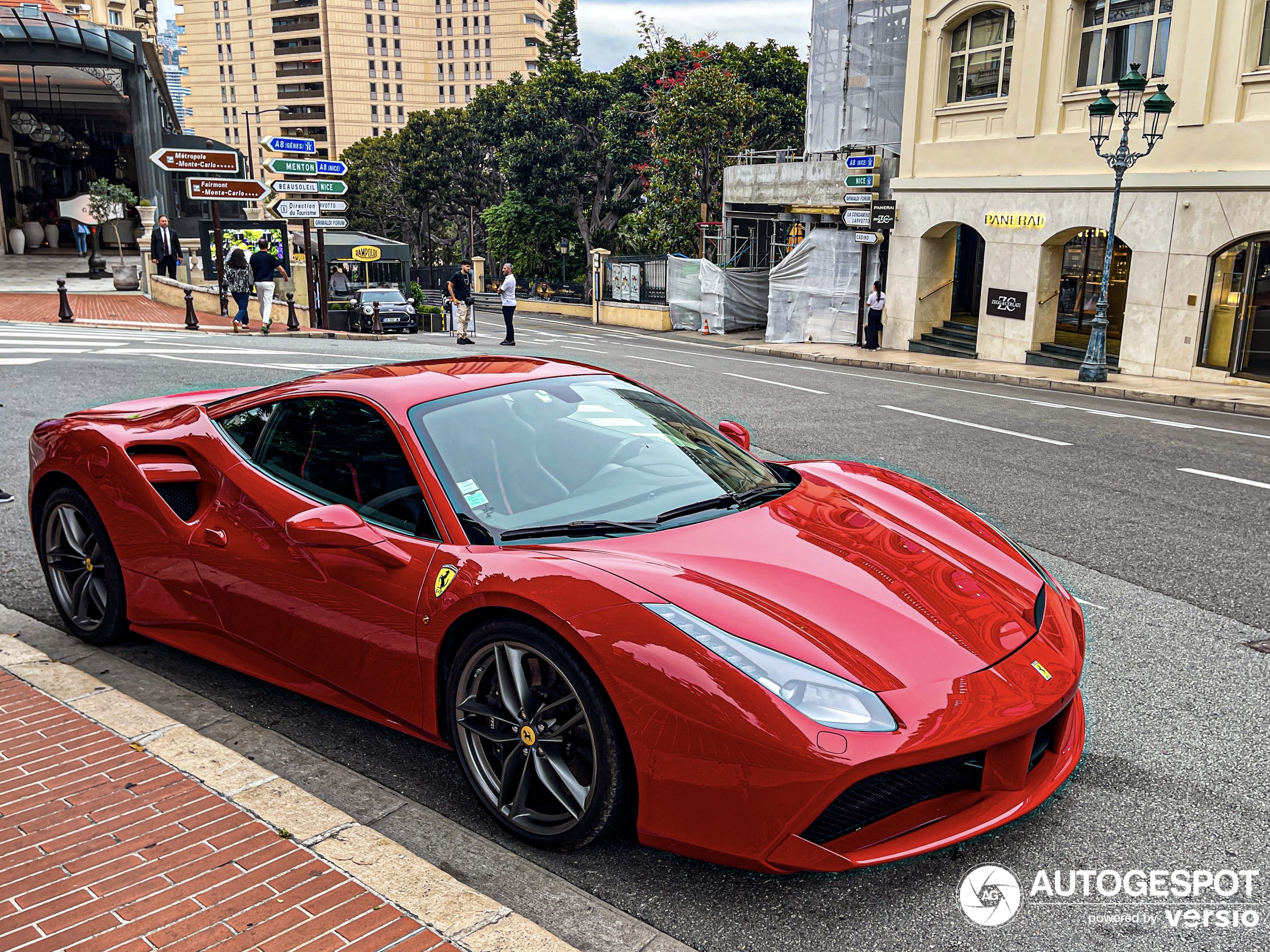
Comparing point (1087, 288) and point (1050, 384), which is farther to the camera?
point (1087, 288)

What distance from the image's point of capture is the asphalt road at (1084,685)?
286 centimetres

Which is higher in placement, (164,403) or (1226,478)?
(164,403)

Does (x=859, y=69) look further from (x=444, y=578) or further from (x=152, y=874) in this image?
(x=152, y=874)

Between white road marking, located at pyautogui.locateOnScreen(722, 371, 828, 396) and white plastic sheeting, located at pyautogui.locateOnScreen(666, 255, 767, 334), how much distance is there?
1874 centimetres

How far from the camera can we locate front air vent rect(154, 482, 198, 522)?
4.30 meters

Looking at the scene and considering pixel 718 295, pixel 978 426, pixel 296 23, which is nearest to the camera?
pixel 978 426

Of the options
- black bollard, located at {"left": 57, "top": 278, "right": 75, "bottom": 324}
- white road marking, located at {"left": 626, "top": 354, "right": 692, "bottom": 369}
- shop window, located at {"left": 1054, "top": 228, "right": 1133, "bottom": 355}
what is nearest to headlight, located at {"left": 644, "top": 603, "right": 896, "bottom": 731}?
white road marking, located at {"left": 626, "top": 354, "right": 692, "bottom": 369}

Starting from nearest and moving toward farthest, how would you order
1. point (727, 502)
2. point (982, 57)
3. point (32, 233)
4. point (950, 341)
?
point (727, 502), point (982, 57), point (950, 341), point (32, 233)

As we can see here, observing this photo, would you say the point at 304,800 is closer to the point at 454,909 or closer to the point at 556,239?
the point at 454,909

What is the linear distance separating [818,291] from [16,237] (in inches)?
1267

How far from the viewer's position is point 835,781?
8.61 feet

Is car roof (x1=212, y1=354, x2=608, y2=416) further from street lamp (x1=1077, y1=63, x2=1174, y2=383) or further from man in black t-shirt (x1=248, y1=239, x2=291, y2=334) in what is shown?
man in black t-shirt (x1=248, y1=239, x2=291, y2=334)

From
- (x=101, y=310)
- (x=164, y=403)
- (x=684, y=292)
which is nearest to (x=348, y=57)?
(x=684, y=292)

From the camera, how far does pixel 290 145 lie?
75.0ft
